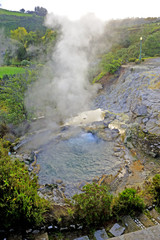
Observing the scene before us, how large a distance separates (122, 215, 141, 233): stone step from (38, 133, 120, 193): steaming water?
2.68m

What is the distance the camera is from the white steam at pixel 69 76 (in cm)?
1291

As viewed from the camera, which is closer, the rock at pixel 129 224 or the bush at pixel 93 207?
the rock at pixel 129 224

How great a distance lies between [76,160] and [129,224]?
396 centimetres

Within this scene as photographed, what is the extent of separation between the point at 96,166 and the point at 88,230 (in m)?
3.50

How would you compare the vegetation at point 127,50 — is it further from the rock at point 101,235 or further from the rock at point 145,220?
the rock at point 101,235

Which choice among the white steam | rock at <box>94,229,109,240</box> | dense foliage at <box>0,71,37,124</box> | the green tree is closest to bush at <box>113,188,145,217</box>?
rock at <box>94,229,109,240</box>

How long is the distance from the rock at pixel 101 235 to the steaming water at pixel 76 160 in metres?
2.88

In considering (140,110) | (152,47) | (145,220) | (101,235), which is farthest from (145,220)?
(152,47)

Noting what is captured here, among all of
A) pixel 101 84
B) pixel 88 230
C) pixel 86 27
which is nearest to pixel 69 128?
pixel 88 230

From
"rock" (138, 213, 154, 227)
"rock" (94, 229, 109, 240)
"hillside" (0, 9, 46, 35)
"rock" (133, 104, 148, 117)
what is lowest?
"rock" (138, 213, 154, 227)

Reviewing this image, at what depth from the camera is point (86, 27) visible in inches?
932

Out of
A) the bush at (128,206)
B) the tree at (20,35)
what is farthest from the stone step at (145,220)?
the tree at (20,35)

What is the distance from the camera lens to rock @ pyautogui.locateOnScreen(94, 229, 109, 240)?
11.3ft

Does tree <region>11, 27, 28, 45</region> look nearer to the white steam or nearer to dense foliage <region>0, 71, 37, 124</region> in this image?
the white steam
